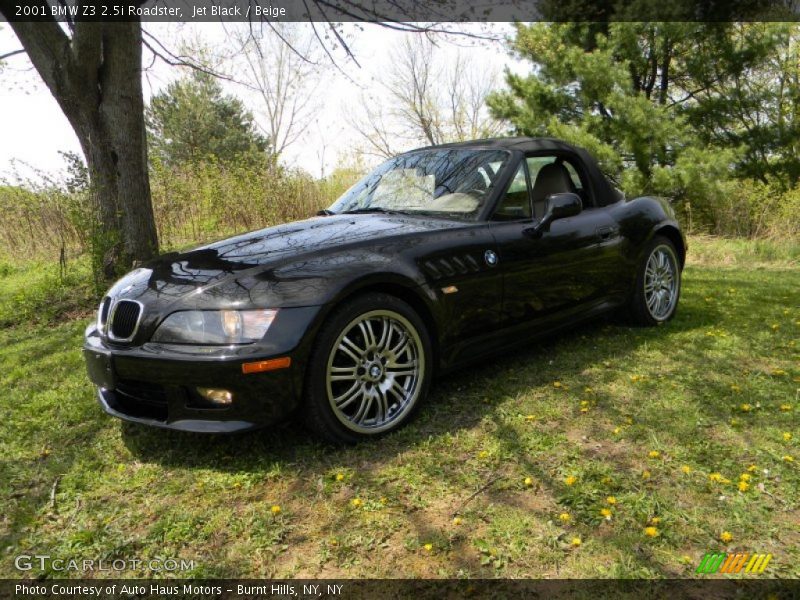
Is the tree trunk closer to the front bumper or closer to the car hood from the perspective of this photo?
the car hood

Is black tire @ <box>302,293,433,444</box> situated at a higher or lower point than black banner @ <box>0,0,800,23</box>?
lower

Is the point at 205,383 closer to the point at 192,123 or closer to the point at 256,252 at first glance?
the point at 256,252

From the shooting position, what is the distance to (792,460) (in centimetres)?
259

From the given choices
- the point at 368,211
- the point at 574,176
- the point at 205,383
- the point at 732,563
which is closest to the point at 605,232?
the point at 574,176

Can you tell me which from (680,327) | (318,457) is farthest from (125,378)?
(680,327)

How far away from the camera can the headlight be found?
255 centimetres

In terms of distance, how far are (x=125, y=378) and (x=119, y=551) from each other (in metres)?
0.81

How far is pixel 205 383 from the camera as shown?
253cm

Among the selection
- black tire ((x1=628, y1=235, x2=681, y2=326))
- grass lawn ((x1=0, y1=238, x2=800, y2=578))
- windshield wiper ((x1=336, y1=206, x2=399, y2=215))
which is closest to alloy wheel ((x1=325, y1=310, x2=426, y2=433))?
grass lawn ((x1=0, y1=238, x2=800, y2=578))

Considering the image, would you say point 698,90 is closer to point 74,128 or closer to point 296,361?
point 74,128

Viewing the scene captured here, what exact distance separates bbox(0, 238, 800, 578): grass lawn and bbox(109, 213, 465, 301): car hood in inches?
32.6

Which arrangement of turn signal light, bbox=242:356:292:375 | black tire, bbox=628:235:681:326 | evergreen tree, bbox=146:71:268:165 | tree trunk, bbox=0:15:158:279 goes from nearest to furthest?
turn signal light, bbox=242:356:292:375
black tire, bbox=628:235:681:326
tree trunk, bbox=0:15:158:279
evergreen tree, bbox=146:71:268:165

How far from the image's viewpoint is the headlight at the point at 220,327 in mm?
2549

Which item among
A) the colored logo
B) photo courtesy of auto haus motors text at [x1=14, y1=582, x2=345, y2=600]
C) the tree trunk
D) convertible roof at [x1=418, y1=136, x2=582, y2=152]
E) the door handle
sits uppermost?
the tree trunk
